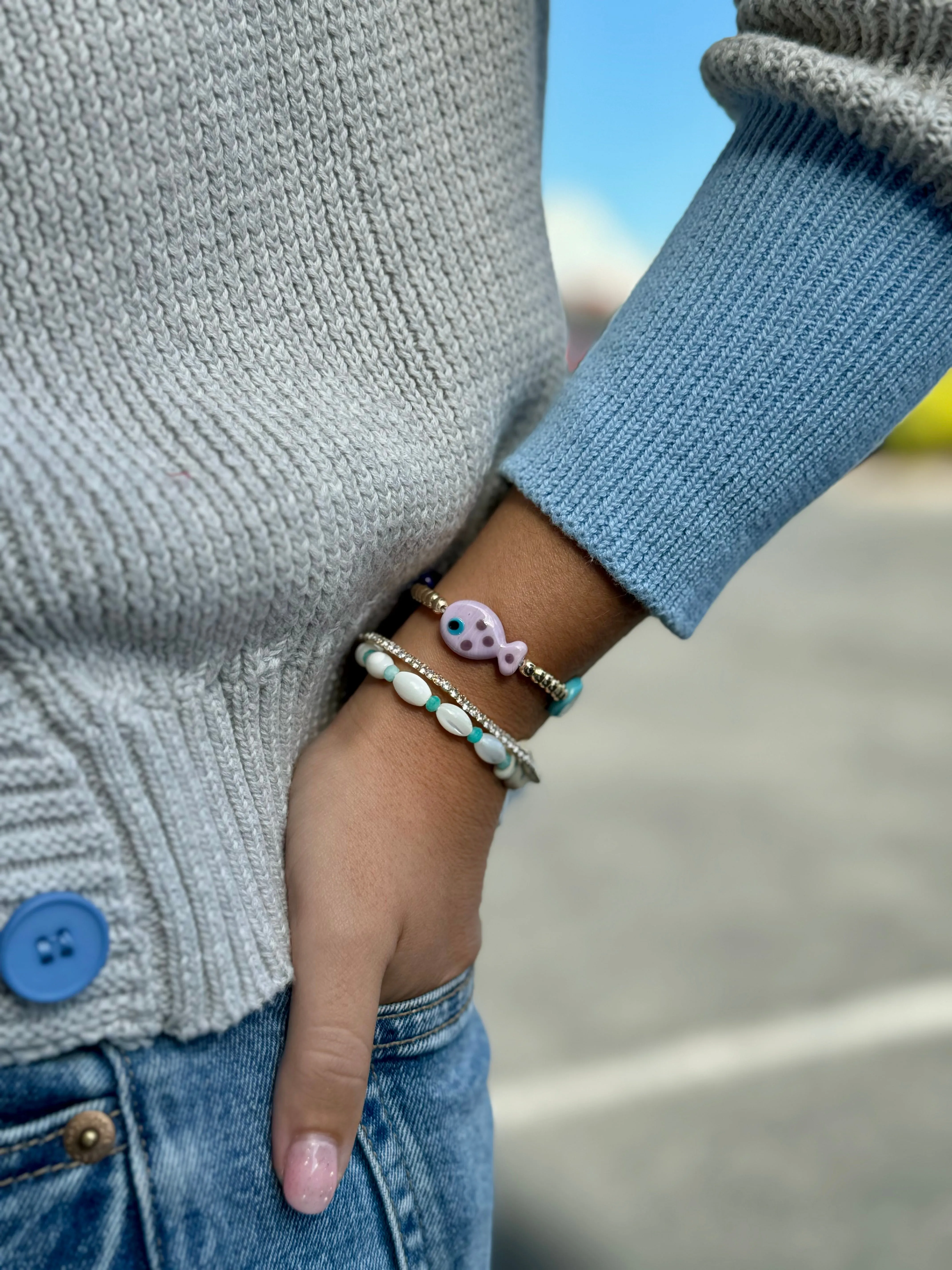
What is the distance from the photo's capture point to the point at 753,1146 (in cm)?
149

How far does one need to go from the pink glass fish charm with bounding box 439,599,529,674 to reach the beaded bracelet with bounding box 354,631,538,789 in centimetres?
2

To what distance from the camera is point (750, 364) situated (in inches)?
20.7

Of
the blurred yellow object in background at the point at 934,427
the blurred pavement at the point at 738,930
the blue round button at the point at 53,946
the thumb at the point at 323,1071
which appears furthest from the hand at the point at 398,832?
the blurred yellow object in background at the point at 934,427

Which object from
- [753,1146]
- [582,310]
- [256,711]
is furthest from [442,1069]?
[582,310]

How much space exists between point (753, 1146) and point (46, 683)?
1.41 m

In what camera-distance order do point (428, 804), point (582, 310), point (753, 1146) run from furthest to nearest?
1. point (582, 310)
2. point (753, 1146)
3. point (428, 804)

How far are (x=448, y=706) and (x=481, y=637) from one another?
0.04 metres

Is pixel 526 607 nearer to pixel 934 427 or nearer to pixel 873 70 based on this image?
pixel 873 70

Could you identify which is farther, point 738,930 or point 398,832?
point 738,930

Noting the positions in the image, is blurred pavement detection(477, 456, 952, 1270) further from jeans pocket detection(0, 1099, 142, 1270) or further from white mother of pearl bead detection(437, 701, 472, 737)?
jeans pocket detection(0, 1099, 142, 1270)

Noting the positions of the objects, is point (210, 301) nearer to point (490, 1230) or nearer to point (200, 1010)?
point (200, 1010)

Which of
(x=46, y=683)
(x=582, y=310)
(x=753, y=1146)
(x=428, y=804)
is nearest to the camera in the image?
(x=46, y=683)

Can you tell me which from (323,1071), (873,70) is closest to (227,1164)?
(323,1071)

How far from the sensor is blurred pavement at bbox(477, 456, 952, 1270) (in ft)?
4.66
